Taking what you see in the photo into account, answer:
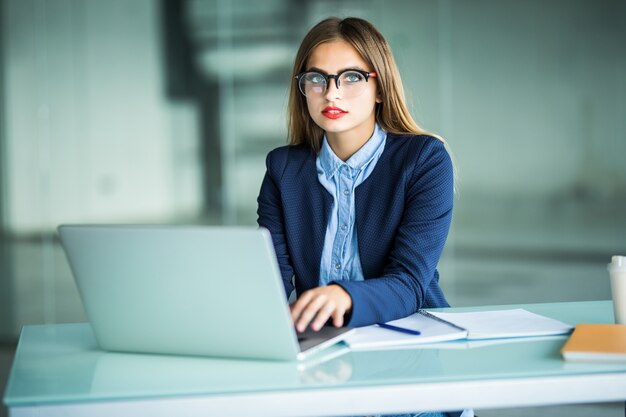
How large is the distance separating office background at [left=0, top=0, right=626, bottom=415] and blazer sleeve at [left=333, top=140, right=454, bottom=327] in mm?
2620

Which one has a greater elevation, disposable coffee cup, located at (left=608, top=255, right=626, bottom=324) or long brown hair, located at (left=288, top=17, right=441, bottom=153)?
long brown hair, located at (left=288, top=17, right=441, bottom=153)

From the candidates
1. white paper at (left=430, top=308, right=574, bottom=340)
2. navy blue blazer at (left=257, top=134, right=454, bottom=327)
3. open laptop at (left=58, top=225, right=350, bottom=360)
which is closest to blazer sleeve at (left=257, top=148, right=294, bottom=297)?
navy blue blazer at (left=257, top=134, right=454, bottom=327)

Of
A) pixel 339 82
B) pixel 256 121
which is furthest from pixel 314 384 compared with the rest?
pixel 256 121

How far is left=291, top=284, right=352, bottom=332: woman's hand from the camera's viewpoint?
1.40 m

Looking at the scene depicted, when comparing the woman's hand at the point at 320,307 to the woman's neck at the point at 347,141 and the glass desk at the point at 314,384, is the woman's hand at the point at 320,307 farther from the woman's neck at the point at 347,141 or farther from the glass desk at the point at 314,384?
the woman's neck at the point at 347,141

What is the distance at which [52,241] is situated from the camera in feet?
15.0

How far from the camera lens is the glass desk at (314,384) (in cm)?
112

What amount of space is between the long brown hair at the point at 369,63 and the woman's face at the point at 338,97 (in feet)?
0.06

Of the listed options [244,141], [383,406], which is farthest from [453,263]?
[383,406]

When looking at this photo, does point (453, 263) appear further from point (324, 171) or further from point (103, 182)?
point (324, 171)

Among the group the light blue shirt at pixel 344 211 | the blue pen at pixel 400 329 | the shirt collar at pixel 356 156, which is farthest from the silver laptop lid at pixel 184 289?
the shirt collar at pixel 356 156

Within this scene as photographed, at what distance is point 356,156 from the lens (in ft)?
6.53

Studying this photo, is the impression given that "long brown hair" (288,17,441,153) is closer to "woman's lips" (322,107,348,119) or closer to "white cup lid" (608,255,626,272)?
"woman's lips" (322,107,348,119)

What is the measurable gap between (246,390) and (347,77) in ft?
3.12
